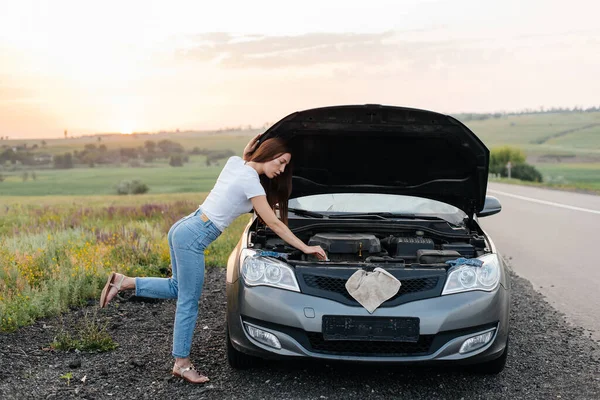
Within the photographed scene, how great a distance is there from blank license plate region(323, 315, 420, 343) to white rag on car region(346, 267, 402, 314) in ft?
0.31

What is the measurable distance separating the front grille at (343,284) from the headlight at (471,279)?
0.38ft

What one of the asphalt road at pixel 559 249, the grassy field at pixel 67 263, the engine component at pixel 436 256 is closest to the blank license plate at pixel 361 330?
the engine component at pixel 436 256

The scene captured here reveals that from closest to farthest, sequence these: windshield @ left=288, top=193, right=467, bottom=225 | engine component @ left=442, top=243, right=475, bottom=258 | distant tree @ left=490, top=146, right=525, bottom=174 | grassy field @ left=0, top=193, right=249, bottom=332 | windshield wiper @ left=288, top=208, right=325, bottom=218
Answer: engine component @ left=442, top=243, right=475, bottom=258
windshield wiper @ left=288, top=208, right=325, bottom=218
windshield @ left=288, top=193, right=467, bottom=225
grassy field @ left=0, top=193, right=249, bottom=332
distant tree @ left=490, top=146, right=525, bottom=174

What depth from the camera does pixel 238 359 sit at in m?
4.95

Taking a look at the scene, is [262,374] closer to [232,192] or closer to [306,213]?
[232,192]

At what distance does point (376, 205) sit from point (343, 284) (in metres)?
2.14

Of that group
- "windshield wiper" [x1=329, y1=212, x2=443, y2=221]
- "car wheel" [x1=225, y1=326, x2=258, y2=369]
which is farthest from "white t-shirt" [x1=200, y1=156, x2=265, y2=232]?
"windshield wiper" [x1=329, y1=212, x2=443, y2=221]

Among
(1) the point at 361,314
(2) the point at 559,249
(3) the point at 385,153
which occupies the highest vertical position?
(3) the point at 385,153

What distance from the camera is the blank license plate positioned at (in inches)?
175

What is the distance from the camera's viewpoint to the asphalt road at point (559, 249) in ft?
26.2

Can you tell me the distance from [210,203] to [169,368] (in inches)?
54.5

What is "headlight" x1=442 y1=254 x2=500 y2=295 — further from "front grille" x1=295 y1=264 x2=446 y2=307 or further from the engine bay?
the engine bay

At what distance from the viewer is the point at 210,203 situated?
4.83 m

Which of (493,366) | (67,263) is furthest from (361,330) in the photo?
(67,263)
